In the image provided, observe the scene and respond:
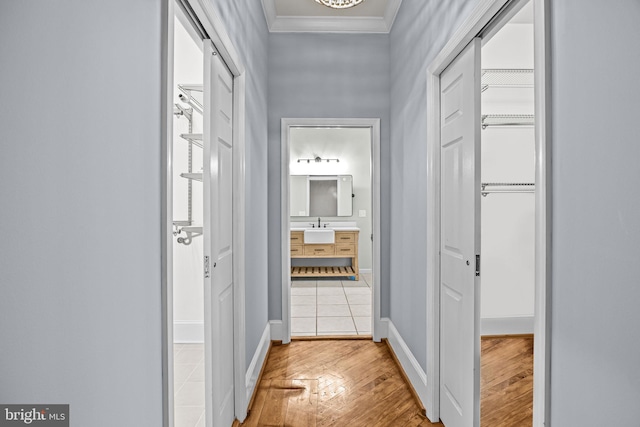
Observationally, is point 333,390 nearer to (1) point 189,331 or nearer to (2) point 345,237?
(1) point 189,331

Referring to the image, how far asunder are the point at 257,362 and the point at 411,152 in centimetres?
200

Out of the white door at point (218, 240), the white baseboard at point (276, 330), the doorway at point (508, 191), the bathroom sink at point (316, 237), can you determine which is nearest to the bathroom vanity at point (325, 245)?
the bathroom sink at point (316, 237)

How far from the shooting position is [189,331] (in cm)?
342

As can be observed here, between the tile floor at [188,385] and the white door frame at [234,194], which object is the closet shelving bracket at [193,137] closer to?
the white door frame at [234,194]

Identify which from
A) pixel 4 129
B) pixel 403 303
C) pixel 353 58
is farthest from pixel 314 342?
pixel 4 129

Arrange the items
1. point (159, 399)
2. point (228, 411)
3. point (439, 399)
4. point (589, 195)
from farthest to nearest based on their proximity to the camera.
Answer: point (439, 399) < point (228, 411) < point (159, 399) < point (589, 195)

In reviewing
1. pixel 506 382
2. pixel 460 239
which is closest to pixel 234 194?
pixel 460 239

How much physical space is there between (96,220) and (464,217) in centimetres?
165

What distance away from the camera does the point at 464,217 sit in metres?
1.85

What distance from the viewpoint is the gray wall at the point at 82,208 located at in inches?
21.6

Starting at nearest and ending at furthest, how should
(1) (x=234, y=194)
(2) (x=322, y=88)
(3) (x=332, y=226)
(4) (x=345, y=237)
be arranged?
(1) (x=234, y=194)
(2) (x=322, y=88)
(4) (x=345, y=237)
(3) (x=332, y=226)

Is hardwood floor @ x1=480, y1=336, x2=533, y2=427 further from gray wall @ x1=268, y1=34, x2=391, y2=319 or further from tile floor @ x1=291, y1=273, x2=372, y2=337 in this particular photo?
tile floor @ x1=291, y1=273, x2=372, y2=337

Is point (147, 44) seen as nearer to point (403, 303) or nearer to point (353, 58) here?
point (403, 303)
